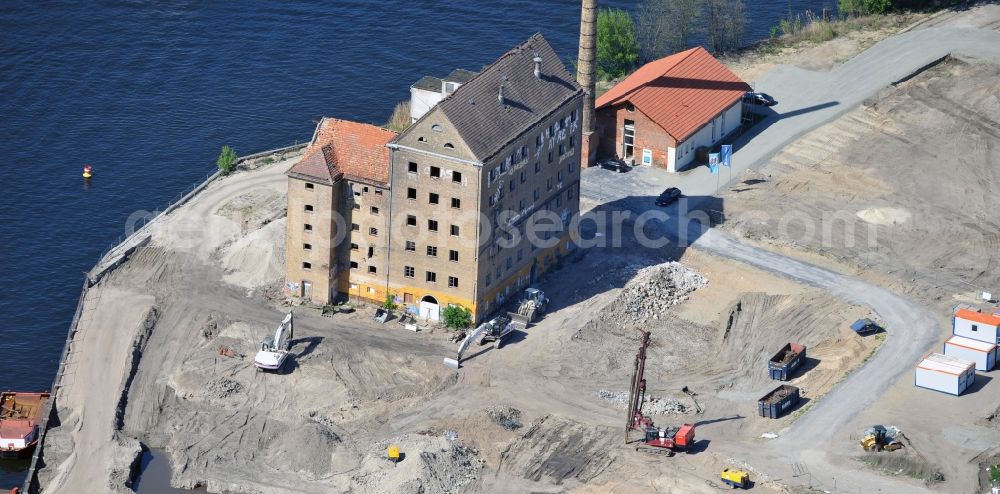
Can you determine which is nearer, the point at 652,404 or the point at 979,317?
the point at 652,404

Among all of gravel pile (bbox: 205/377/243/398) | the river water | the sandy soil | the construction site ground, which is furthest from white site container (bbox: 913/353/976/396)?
the river water

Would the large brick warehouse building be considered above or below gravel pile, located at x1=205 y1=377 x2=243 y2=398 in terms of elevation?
above

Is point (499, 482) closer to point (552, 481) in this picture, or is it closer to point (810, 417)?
point (552, 481)

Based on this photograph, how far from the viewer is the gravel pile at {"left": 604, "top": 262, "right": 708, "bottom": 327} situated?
14750cm

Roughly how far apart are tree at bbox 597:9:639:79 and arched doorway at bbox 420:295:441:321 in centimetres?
5706

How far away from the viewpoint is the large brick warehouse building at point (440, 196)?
140m

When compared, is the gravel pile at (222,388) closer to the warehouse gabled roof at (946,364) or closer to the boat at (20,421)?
the boat at (20,421)

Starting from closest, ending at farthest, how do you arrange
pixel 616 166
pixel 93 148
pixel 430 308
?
pixel 430 308 < pixel 616 166 < pixel 93 148

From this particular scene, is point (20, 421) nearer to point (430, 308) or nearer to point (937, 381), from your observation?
point (430, 308)

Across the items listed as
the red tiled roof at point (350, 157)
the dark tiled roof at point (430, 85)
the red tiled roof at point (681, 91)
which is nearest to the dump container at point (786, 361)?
the red tiled roof at point (350, 157)

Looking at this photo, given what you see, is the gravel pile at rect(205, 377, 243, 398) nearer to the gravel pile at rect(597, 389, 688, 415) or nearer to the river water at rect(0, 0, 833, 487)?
the river water at rect(0, 0, 833, 487)

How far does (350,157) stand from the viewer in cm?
14338

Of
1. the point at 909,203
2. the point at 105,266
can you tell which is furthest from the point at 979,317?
the point at 105,266

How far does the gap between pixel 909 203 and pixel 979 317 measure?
27.3m
